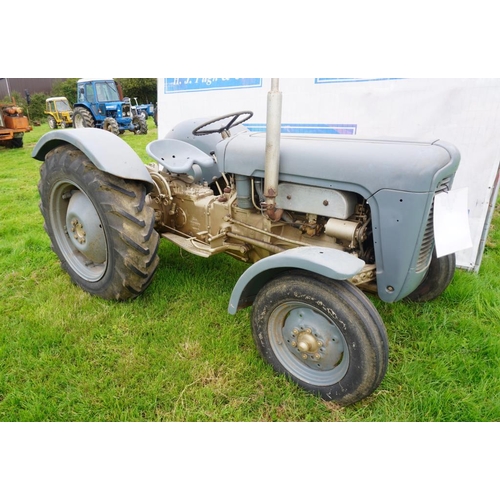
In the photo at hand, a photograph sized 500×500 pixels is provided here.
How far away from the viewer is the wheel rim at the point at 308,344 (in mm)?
2066

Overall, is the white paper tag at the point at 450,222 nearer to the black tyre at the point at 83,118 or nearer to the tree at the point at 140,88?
the black tyre at the point at 83,118

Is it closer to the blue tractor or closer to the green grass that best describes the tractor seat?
the green grass

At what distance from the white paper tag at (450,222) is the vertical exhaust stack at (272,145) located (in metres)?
0.85

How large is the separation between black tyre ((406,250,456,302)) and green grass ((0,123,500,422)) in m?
0.08

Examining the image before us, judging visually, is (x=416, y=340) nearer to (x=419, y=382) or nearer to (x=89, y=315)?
(x=419, y=382)

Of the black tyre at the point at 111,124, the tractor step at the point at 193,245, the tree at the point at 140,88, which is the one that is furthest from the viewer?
the tree at the point at 140,88

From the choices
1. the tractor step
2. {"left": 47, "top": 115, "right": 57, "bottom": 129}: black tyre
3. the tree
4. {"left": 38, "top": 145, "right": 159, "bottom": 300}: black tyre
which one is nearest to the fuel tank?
the tractor step

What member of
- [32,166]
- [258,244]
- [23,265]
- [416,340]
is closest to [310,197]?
[258,244]

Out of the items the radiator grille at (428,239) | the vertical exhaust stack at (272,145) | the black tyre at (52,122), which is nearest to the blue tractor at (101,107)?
the black tyre at (52,122)

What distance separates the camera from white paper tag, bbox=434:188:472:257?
201 cm

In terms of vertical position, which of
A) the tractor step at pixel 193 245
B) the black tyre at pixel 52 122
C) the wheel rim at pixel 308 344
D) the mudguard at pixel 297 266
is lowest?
the black tyre at pixel 52 122

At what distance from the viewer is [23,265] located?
3.57m

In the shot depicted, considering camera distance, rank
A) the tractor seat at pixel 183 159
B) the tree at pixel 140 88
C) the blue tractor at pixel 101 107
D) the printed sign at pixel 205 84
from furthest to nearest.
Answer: the tree at pixel 140 88 < the blue tractor at pixel 101 107 < the printed sign at pixel 205 84 < the tractor seat at pixel 183 159

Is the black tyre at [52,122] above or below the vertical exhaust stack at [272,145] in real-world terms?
below
